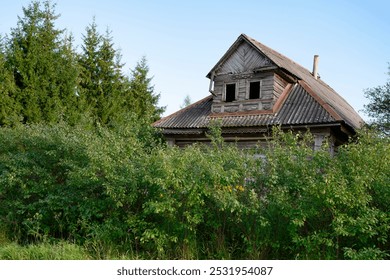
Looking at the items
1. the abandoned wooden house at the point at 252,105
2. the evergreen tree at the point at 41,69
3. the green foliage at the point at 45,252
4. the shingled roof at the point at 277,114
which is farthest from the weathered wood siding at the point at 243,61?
the green foliage at the point at 45,252

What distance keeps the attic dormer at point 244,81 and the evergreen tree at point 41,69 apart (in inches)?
251

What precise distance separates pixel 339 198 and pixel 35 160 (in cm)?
576

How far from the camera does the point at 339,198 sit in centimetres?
530

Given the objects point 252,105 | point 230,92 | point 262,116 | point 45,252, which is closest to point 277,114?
point 262,116

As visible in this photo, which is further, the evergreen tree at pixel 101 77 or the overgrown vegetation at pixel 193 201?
the evergreen tree at pixel 101 77

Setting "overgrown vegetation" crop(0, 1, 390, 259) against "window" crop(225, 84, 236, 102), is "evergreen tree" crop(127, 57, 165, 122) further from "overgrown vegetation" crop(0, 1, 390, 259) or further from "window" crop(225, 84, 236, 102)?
"overgrown vegetation" crop(0, 1, 390, 259)

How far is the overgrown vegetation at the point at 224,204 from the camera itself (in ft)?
17.8

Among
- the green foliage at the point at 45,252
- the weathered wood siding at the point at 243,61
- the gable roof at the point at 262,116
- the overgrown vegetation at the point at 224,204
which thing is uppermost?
the weathered wood siding at the point at 243,61

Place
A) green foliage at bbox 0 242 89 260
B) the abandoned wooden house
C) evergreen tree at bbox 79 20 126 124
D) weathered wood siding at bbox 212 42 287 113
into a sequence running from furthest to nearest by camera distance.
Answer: evergreen tree at bbox 79 20 126 124
weathered wood siding at bbox 212 42 287 113
the abandoned wooden house
green foliage at bbox 0 242 89 260

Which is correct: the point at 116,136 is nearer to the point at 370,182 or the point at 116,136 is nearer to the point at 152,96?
the point at 370,182

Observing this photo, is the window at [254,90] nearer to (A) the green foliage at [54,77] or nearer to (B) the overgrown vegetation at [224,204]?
(A) the green foliage at [54,77]

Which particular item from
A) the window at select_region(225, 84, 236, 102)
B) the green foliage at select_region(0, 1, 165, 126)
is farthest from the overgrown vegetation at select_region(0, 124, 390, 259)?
the window at select_region(225, 84, 236, 102)

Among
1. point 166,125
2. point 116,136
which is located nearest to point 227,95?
point 166,125

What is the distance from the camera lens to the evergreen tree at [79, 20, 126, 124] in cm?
1994
